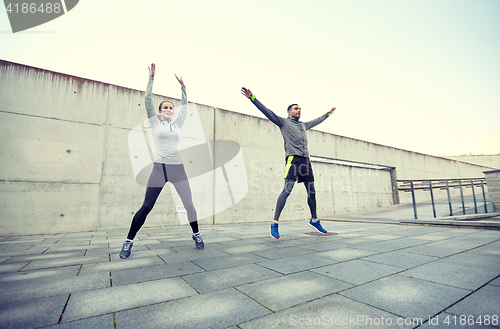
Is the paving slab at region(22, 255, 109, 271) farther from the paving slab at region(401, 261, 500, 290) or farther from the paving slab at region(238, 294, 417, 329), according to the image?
the paving slab at region(401, 261, 500, 290)

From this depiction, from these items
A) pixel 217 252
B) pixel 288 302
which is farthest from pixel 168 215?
pixel 288 302

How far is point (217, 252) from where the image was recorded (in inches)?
111

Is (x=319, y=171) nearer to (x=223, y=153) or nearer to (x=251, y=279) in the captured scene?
(x=223, y=153)

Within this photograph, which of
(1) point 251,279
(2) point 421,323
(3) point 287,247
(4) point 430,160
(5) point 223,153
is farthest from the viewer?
(4) point 430,160

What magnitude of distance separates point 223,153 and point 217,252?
486 cm

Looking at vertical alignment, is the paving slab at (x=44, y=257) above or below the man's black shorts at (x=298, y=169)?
below

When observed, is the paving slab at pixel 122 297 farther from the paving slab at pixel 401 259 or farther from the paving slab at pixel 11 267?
the paving slab at pixel 401 259

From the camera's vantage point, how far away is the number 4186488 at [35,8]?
17.1 feet

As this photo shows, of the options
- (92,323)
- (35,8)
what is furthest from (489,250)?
(35,8)

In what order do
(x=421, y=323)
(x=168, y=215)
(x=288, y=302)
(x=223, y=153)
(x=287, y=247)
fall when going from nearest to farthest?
(x=421, y=323), (x=288, y=302), (x=287, y=247), (x=168, y=215), (x=223, y=153)

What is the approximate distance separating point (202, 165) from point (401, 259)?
5605mm

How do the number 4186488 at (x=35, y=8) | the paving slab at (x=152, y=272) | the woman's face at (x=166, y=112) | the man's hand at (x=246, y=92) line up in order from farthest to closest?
the number 4186488 at (x=35, y=8), the man's hand at (x=246, y=92), the woman's face at (x=166, y=112), the paving slab at (x=152, y=272)

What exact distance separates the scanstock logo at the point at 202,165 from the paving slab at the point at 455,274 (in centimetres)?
560

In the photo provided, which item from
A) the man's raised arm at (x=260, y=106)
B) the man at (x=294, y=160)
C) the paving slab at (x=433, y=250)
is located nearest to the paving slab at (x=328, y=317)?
the paving slab at (x=433, y=250)
